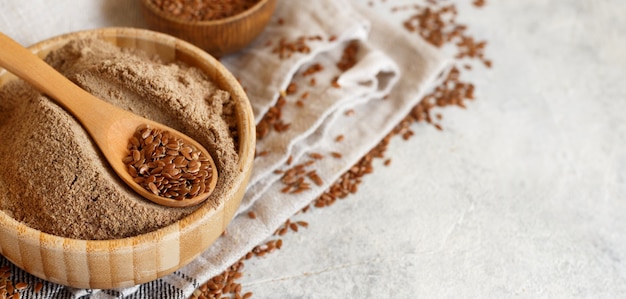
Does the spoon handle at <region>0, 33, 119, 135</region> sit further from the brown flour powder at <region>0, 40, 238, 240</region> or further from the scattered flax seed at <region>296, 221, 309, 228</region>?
the scattered flax seed at <region>296, 221, 309, 228</region>

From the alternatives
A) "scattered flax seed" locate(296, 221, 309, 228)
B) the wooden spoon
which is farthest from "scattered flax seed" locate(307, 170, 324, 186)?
the wooden spoon

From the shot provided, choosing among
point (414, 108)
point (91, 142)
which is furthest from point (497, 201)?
point (91, 142)

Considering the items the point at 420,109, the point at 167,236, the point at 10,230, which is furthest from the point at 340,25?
the point at 10,230

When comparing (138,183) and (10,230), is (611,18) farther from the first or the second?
(10,230)

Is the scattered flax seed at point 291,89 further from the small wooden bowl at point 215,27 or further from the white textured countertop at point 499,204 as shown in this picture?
the white textured countertop at point 499,204

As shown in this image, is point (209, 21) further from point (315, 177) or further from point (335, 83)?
point (315, 177)
